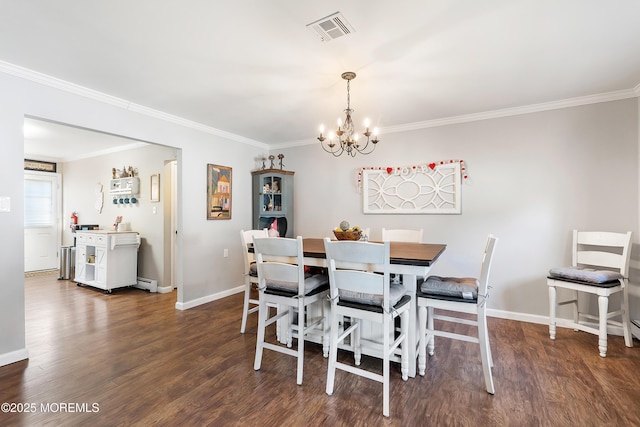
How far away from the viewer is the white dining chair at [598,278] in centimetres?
251

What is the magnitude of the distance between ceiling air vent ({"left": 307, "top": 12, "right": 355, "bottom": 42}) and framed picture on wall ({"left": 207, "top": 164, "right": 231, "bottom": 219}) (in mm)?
2596

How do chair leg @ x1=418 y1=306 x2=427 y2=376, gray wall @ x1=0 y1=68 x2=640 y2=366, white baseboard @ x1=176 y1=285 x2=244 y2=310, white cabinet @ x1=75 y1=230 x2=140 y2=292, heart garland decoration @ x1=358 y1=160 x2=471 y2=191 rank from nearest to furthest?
chair leg @ x1=418 y1=306 x2=427 y2=376
gray wall @ x1=0 y1=68 x2=640 y2=366
heart garland decoration @ x1=358 y1=160 x2=471 y2=191
white baseboard @ x1=176 y1=285 x2=244 y2=310
white cabinet @ x1=75 y1=230 x2=140 y2=292

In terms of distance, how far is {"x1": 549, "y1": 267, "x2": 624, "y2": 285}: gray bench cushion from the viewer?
252cm

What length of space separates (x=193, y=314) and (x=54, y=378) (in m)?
1.42

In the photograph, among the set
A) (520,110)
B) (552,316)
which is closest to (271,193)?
(520,110)

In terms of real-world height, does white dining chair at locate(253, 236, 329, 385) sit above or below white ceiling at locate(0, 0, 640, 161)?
below

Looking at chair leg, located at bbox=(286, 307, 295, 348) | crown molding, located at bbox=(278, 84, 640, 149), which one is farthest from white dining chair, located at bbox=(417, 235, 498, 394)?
crown molding, located at bbox=(278, 84, 640, 149)

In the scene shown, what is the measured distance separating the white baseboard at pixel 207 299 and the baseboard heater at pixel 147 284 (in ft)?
3.89

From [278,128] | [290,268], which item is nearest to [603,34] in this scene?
[290,268]

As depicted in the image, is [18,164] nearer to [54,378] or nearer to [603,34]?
[54,378]

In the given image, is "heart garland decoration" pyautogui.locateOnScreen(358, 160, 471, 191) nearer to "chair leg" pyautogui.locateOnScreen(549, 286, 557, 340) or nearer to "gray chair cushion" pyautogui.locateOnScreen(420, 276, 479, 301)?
"chair leg" pyautogui.locateOnScreen(549, 286, 557, 340)

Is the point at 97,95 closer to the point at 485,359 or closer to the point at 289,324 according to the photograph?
the point at 289,324

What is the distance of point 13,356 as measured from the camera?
2.34 m

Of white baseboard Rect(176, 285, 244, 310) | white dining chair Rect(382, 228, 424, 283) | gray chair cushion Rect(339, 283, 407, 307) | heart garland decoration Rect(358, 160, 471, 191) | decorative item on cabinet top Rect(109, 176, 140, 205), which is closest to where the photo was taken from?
gray chair cushion Rect(339, 283, 407, 307)
